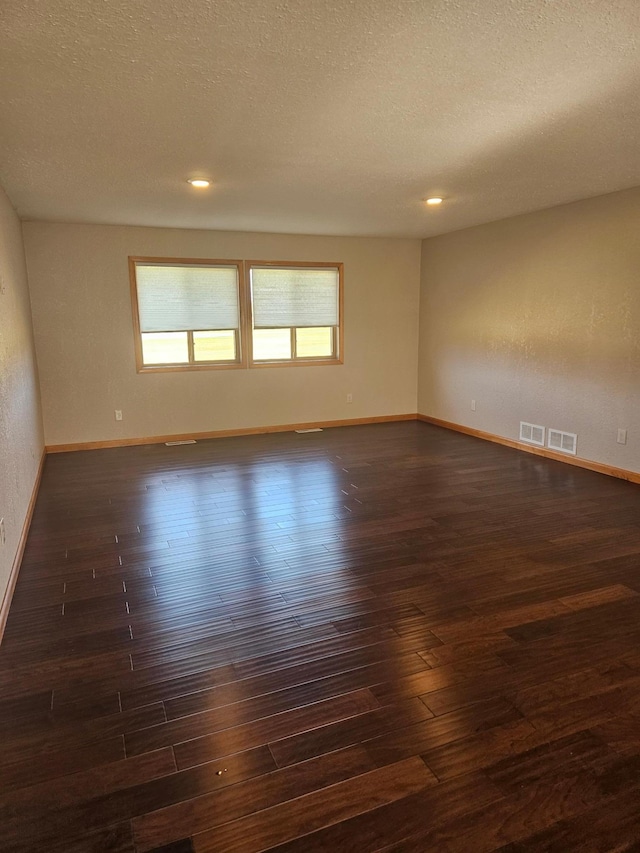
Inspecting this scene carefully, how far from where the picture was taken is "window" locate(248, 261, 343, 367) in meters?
6.46

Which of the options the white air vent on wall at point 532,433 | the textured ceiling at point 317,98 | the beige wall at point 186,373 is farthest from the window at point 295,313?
the white air vent on wall at point 532,433

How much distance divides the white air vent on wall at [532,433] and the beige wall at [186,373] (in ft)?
6.80

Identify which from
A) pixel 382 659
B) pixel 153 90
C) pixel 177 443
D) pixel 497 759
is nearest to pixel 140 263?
pixel 177 443

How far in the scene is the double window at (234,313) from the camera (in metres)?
6.00

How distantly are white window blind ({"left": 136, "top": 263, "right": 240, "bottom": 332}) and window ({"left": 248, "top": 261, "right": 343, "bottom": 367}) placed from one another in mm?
305

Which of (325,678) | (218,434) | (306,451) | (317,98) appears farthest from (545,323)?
(325,678)

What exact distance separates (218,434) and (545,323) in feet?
12.7

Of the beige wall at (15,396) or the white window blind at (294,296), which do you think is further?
the white window blind at (294,296)

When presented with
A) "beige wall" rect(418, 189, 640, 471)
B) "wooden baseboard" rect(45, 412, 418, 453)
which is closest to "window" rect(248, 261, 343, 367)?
"wooden baseboard" rect(45, 412, 418, 453)

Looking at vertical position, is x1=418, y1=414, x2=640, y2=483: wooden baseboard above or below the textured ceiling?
below

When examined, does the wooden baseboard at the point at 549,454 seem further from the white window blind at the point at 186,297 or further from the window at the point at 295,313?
→ the white window blind at the point at 186,297

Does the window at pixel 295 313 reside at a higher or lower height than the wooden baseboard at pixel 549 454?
higher

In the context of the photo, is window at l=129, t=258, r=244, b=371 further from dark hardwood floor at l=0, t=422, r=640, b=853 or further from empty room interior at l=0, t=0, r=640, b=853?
dark hardwood floor at l=0, t=422, r=640, b=853

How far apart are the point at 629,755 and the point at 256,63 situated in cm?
282
